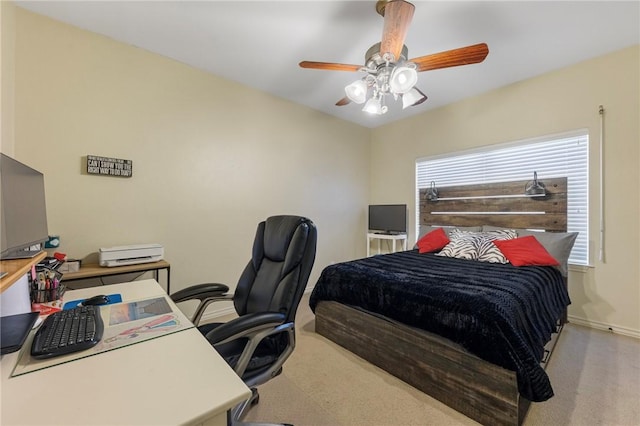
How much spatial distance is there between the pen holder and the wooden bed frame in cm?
184

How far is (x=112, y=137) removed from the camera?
2354mm

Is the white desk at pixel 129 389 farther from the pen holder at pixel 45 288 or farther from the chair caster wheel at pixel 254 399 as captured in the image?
the chair caster wheel at pixel 254 399

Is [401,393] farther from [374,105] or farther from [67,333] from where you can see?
[374,105]

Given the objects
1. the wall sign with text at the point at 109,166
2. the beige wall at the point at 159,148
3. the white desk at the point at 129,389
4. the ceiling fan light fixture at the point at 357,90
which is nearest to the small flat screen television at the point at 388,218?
the beige wall at the point at 159,148

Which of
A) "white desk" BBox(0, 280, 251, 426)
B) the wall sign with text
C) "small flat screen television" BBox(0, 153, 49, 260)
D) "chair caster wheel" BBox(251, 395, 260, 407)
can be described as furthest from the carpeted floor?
the wall sign with text

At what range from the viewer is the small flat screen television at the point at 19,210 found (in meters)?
0.90

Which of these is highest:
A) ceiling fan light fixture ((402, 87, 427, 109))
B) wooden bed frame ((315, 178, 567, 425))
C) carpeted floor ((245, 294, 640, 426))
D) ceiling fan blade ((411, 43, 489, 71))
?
ceiling fan blade ((411, 43, 489, 71))

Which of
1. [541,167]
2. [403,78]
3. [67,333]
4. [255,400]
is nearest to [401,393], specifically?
[255,400]

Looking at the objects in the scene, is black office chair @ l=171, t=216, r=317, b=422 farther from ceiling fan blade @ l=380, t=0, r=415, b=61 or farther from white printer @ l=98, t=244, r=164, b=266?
ceiling fan blade @ l=380, t=0, r=415, b=61

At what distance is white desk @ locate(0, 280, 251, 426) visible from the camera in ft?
1.99

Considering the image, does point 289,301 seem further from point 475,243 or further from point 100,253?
point 475,243

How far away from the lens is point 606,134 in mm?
2578

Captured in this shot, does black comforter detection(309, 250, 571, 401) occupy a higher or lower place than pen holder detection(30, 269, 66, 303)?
lower

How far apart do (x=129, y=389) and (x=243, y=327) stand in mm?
462
